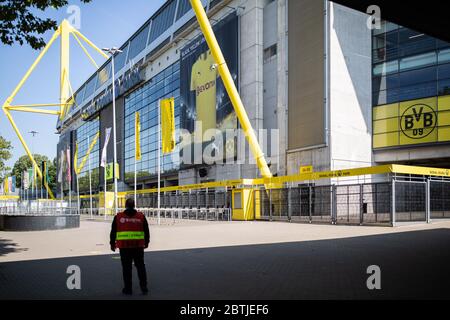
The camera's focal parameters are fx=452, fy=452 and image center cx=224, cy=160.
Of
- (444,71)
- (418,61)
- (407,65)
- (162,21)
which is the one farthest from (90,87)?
(444,71)

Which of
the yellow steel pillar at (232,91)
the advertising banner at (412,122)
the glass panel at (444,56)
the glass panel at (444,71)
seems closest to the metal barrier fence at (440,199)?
the advertising banner at (412,122)

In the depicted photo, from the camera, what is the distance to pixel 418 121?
109 ft

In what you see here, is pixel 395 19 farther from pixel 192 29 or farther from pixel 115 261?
pixel 192 29

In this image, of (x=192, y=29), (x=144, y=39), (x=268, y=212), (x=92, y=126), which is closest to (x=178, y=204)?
(x=268, y=212)

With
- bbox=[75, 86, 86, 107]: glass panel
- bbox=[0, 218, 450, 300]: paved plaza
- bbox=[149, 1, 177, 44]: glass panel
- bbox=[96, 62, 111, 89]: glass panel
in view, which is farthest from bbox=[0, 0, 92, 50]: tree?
bbox=[75, 86, 86, 107]: glass panel

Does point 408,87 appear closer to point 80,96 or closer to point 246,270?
point 246,270

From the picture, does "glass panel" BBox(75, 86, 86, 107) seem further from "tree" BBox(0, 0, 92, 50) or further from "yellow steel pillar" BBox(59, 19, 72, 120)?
"tree" BBox(0, 0, 92, 50)

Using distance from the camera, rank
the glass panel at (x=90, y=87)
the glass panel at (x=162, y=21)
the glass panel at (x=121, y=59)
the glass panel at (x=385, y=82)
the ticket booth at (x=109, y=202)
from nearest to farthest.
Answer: the glass panel at (x=385, y=82)
the ticket booth at (x=109, y=202)
the glass panel at (x=162, y=21)
the glass panel at (x=121, y=59)
the glass panel at (x=90, y=87)

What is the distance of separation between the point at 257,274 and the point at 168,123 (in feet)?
71.8

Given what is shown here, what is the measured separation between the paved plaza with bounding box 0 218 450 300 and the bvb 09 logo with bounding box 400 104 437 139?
65.2ft

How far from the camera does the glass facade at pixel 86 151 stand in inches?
3383

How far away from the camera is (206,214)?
33312 millimetres

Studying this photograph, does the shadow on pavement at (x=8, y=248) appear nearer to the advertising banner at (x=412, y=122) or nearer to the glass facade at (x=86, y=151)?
the advertising banner at (x=412, y=122)
